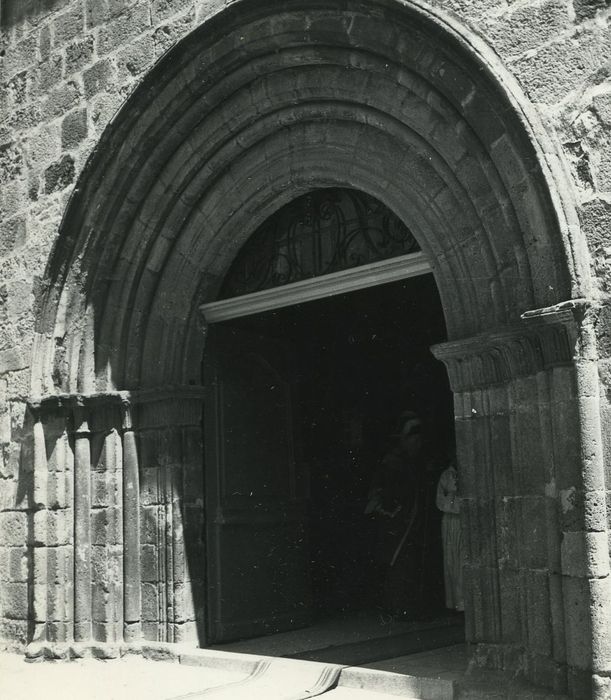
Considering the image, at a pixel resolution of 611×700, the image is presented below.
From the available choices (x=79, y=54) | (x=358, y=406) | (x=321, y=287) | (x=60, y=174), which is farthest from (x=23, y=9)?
(x=358, y=406)

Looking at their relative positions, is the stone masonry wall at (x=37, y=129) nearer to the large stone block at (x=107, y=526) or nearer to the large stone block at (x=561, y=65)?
the large stone block at (x=107, y=526)

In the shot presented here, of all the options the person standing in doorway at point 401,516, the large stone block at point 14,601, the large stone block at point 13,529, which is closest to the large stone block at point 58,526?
the large stone block at point 13,529

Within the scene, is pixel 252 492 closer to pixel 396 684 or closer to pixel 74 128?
pixel 396 684

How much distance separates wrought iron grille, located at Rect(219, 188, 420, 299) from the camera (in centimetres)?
571

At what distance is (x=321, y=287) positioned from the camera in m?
5.91

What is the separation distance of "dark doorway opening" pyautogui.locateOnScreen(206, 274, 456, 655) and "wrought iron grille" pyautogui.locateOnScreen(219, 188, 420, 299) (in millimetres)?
1234

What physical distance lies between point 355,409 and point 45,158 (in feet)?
10.4

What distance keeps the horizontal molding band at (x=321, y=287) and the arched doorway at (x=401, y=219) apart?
15 cm

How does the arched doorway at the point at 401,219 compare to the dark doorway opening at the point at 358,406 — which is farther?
the dark doorway opening at the point at 358,406

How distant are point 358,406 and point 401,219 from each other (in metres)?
3.26

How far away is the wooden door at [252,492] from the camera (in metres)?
6.36

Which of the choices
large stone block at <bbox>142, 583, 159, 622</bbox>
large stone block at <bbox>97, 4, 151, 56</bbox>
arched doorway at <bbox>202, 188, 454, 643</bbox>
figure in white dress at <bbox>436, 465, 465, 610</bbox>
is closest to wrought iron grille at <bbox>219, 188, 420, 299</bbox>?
arched doorway at <bbox>202, 188, 454, 643</bbox>

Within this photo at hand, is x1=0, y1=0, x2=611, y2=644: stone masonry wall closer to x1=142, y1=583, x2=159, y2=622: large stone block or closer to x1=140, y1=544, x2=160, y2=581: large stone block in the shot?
x1=140, y1=544, x2=160, y2=581: large stone block

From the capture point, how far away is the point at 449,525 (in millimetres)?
6355
